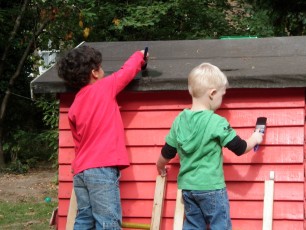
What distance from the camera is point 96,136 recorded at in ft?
14.2

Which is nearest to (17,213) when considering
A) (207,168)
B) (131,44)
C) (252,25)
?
(131,44)

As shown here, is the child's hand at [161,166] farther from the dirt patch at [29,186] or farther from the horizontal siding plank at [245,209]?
the dirt patch at [29,186]

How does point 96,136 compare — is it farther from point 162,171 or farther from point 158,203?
point 158,203

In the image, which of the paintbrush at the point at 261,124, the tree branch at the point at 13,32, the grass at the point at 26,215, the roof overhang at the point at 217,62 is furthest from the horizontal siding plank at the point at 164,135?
the tree branch at the point at 13,32

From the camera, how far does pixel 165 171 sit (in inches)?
180

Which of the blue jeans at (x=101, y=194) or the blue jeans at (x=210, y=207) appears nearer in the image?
the blue jeans at (x=210, y=207)

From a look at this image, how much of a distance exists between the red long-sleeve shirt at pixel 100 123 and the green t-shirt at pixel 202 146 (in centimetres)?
46

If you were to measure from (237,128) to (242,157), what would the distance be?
20 cm

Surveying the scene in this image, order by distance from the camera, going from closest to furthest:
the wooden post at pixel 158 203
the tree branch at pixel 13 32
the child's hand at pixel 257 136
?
the child's hand at pixel 257 136, the wooden post at pixel 158 203, the tree branch at pixel 13 32

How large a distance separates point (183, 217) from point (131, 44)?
179 cm

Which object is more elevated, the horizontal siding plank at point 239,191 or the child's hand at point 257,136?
the child's hand at point 257,136

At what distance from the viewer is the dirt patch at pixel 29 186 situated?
9922mm

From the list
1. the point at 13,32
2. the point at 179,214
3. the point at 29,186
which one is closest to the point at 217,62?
the point at 179,214

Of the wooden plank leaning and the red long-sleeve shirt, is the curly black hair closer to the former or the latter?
the red long-sleeve shirt
